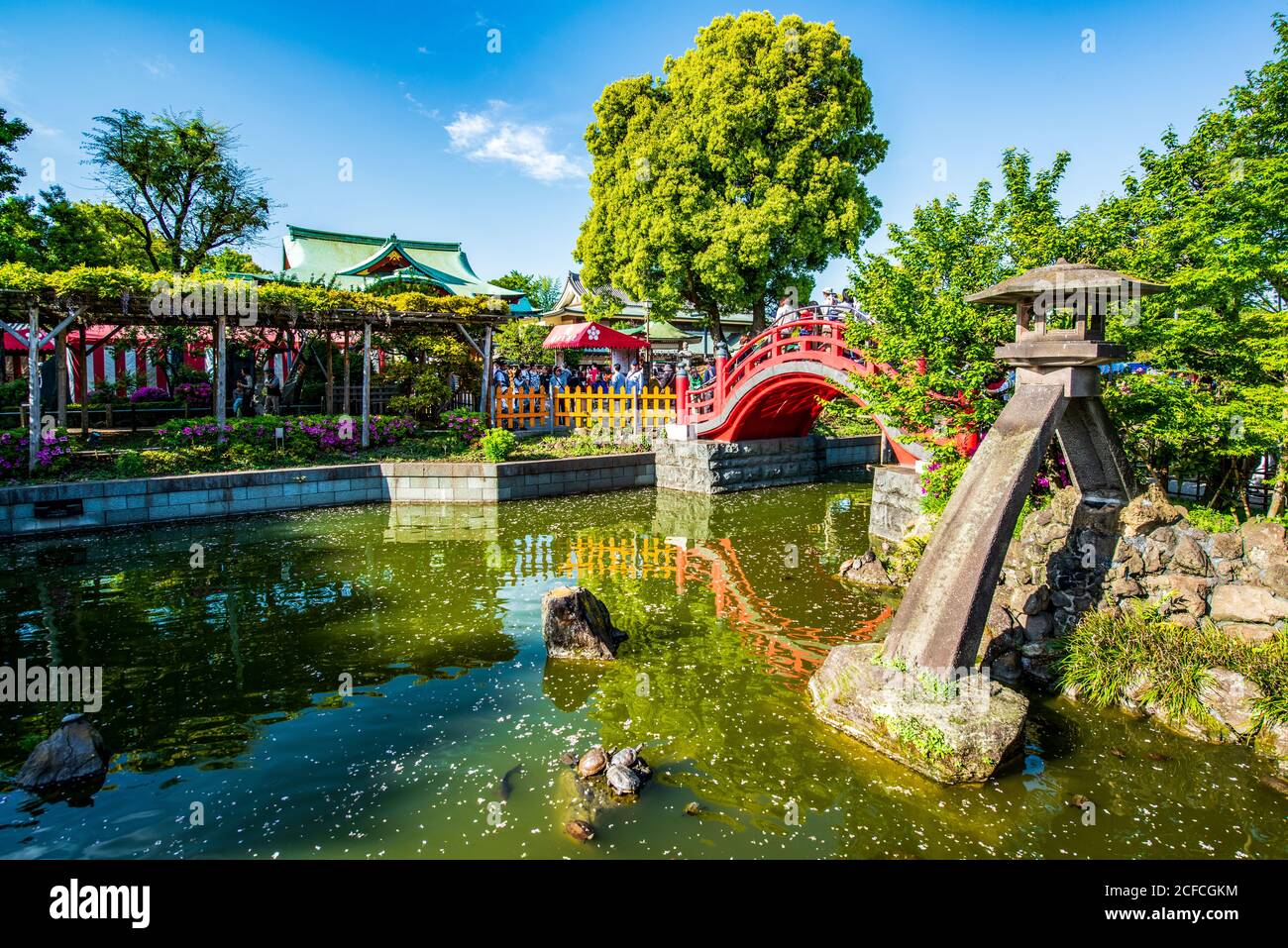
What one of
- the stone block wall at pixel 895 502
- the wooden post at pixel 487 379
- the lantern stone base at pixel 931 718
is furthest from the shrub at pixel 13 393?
the lantern stone base at pixel 931 718

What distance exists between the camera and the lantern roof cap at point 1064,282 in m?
6.70

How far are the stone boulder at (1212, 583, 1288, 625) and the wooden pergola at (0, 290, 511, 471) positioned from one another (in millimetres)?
17330

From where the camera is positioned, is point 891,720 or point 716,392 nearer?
point 891,720

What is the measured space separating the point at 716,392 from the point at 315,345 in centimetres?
1387

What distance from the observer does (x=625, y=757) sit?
5691 mm

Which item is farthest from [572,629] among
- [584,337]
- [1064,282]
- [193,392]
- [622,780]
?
[193,392]

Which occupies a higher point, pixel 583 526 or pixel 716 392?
pixel 716 392

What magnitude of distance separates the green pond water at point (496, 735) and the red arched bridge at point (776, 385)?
536cm

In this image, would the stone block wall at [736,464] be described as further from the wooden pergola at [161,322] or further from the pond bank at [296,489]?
the wooden pergola at [161,322]

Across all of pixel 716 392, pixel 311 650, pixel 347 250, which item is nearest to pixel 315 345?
pixel 347 250

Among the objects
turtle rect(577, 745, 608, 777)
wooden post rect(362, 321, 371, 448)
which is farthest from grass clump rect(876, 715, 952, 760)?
wooden post rect(362, 321, 371, 448)

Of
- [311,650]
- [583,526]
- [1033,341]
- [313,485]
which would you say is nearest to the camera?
[1033,341]
